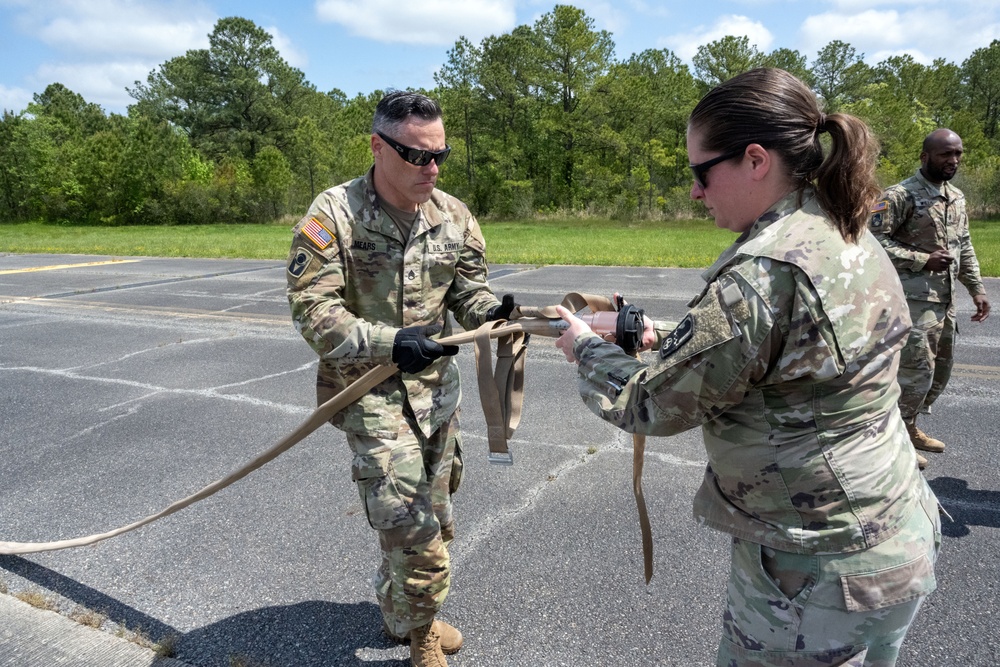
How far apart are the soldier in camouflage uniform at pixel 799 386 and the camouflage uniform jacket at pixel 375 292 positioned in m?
1.15

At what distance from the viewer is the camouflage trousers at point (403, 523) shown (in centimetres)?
255

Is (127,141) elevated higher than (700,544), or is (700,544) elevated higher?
(127,141)

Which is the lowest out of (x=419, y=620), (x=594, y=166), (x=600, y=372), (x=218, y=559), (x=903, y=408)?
(x=218, y=559)

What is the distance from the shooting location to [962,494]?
4.13m

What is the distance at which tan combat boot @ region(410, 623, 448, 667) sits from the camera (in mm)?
2664

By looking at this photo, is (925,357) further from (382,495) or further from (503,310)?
(382,495)

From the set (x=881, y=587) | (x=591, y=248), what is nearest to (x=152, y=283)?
(x=591, y=248)

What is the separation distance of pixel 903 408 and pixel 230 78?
218ft

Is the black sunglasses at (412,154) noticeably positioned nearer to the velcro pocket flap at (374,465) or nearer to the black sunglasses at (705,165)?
the velcro pocket flap at (374,465)

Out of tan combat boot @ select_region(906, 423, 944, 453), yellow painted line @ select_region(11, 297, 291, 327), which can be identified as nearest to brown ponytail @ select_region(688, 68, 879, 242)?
tan combat boot @ select_region(906, 423, 944, 453)

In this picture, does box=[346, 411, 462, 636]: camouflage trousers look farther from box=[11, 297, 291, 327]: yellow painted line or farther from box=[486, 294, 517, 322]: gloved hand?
box=[11, 297, 291, 327]: yellow painted line

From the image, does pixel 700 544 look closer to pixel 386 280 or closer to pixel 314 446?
pixel 386 280

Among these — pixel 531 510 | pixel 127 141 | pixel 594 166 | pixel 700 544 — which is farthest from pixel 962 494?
pixel 127 141

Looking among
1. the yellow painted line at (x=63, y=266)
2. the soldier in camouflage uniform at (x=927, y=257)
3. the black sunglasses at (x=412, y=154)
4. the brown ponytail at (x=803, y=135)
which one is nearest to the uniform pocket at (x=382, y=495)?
the black sunglasses at (x=412, y=154)
